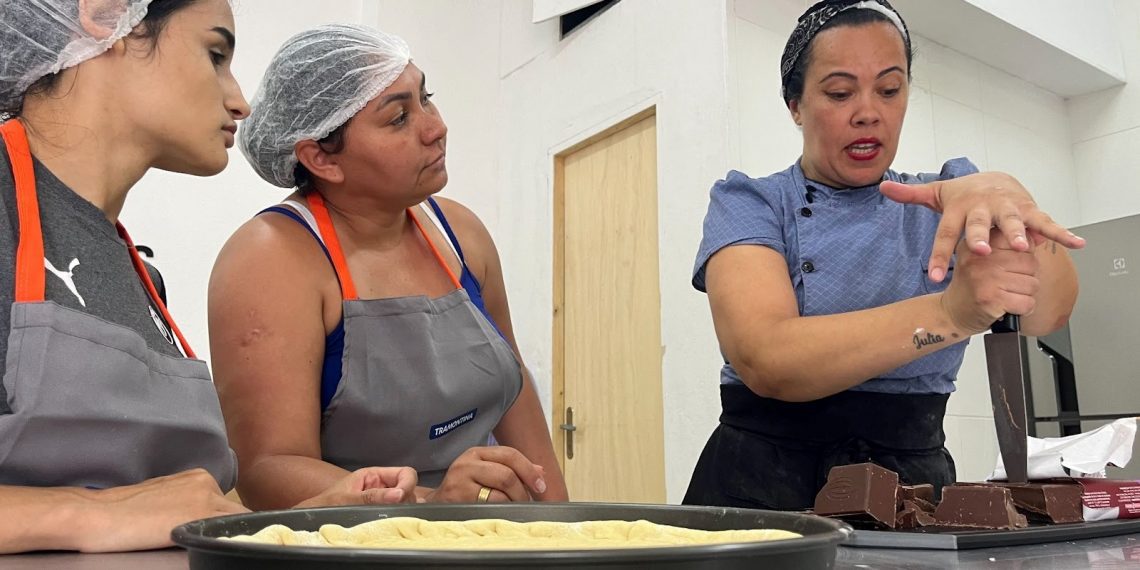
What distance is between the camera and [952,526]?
0.73 metres

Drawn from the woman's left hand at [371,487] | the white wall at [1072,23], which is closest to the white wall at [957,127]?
the white wall at [1072,23]

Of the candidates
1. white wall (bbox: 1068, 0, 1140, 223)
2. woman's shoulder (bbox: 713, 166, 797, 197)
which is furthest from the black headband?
white wall (bbox: 1068, 0, 1140, 223)

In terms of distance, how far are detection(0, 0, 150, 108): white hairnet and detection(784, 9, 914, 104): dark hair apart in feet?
3.09

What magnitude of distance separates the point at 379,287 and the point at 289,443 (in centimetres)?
33

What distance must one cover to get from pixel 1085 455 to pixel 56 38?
132cm

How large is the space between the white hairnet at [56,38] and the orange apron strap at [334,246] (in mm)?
433

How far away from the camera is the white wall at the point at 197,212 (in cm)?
316

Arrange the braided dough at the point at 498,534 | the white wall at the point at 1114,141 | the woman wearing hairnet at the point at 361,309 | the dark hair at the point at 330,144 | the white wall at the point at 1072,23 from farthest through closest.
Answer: the white wall at the point at 1114,141, the white wall at the point at 1072,23, the dark hair at the point at 330,144, the woman wearing hairnet at the point at 361,309, the braided dough at the point at 498,534

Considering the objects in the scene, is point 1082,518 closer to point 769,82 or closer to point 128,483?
point 128,483

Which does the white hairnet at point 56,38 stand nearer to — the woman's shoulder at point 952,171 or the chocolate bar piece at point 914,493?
the chocolate bar piece at point 914,493

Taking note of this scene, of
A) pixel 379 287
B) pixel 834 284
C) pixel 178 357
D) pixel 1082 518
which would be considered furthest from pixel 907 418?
pixel 178 357

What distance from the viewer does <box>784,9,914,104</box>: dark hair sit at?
135 cm

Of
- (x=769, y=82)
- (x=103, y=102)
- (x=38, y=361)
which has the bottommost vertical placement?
(x=38, y=361)

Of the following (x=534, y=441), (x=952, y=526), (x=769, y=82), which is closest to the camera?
(x=952, y=526)
